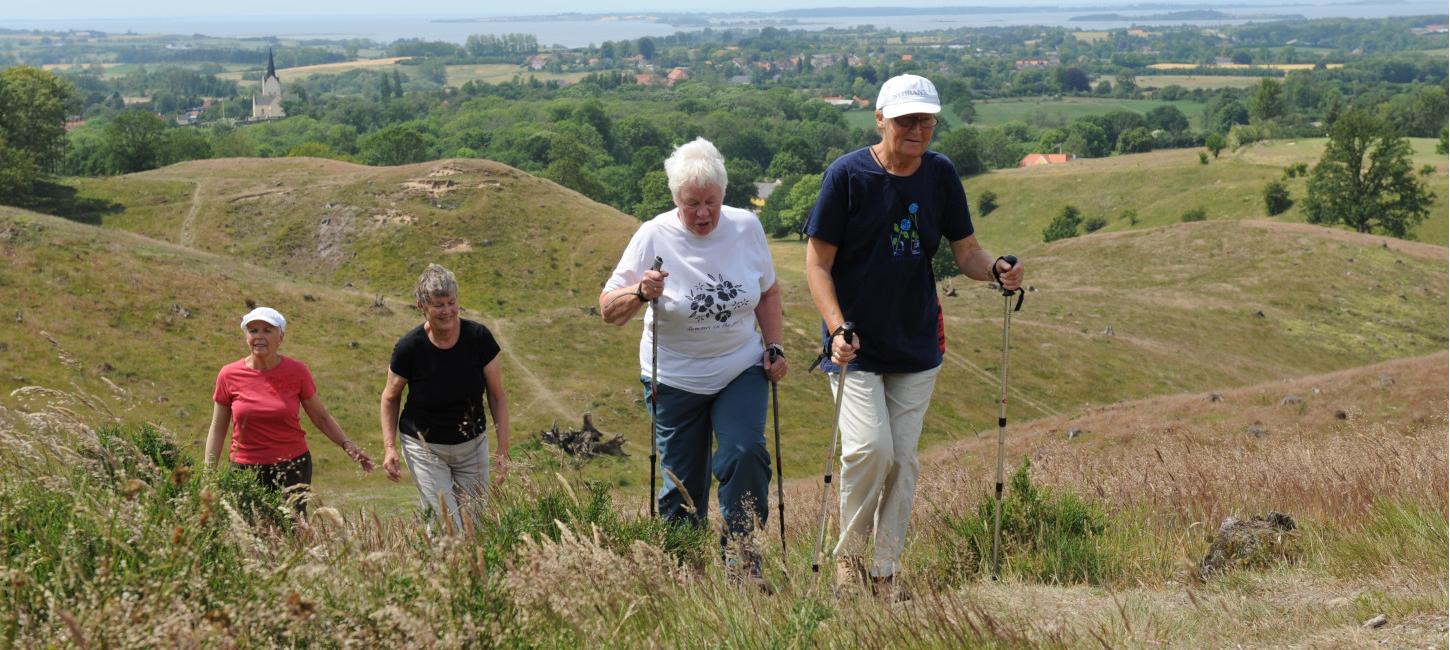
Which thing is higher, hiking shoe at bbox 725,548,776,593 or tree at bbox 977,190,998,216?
hiking shoe at bbox 725,548,776,593

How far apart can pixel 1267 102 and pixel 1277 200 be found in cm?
8631

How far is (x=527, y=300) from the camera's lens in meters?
61.0

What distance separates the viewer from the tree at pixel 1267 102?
182 meters

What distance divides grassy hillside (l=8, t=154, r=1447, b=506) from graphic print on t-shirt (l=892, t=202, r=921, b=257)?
18.1 m

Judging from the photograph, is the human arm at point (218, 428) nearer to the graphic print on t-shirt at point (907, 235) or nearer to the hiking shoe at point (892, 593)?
the graphic print on t-shirt at point (907, 235)

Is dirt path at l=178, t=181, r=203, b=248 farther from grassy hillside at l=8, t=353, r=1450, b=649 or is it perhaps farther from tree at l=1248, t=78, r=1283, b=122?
tree at l=1248, t=78, r=1283, b=122

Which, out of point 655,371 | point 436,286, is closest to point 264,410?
point 436,286

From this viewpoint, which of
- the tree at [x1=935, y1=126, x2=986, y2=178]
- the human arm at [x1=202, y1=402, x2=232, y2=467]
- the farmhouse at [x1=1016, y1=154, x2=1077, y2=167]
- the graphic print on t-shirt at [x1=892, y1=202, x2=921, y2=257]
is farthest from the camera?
the farmhouse at [x1=1016, y1=154, x2=1077, y2=167]

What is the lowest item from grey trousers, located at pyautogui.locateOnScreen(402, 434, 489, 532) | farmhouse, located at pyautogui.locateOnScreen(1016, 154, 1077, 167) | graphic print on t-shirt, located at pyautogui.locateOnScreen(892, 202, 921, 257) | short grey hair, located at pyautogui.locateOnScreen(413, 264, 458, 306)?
farmhouse, located at pyautogui.locateOnScreen(1016, 154, 1077, 167)

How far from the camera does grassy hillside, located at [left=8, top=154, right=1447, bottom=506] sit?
39.4 meters

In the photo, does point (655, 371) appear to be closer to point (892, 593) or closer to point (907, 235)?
point (907, 235)

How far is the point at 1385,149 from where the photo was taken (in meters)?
95.8

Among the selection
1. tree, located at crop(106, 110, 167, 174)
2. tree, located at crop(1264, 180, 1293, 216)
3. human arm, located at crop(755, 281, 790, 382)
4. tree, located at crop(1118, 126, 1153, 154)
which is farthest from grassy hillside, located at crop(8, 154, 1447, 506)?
tree, located at crop(1118, 126, 1153, 154)

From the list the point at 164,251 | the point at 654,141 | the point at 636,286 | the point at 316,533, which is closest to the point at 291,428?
the point at 636,286
